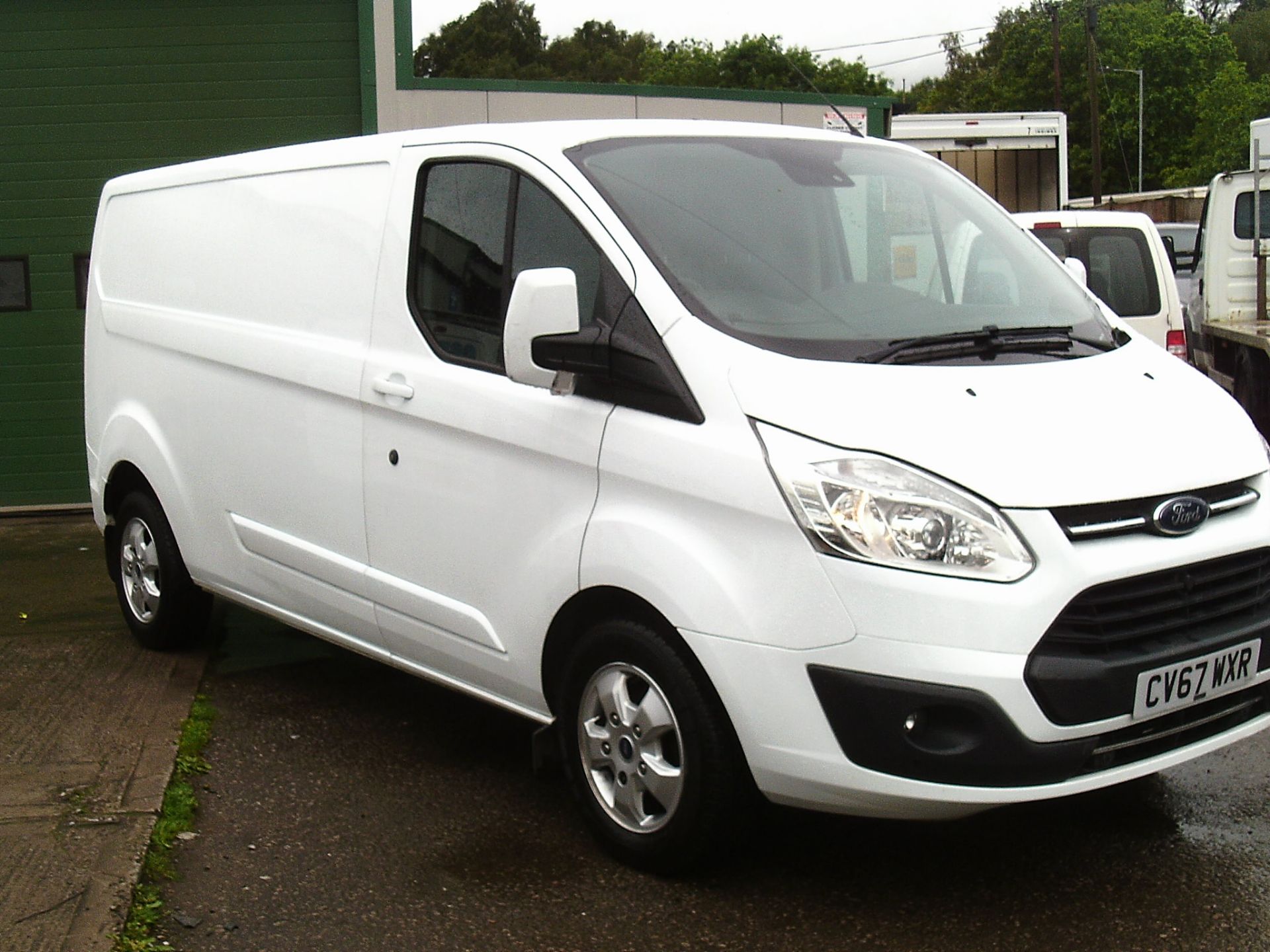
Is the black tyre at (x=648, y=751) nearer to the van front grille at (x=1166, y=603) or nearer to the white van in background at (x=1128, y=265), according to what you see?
the van front grille at (x=1166, y=603)

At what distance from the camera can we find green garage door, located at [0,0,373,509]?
34.8ft

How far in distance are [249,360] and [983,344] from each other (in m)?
2.52

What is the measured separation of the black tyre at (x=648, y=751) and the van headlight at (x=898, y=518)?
0.53 metres

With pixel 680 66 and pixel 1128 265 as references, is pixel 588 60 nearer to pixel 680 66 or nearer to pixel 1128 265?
pixel 680 66

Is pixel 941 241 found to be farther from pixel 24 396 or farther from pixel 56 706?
pixel 24 396

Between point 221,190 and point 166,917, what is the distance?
278cm

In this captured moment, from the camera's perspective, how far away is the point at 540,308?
379cm

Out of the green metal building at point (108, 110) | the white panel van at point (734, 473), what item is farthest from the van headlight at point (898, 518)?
the green metal building at point (108, 110)

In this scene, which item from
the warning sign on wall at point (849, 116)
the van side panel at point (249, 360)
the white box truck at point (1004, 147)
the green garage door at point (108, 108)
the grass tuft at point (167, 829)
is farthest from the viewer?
the white box truck at point (1004, 147)

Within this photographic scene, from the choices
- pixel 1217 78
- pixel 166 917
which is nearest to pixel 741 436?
pixel 166 917

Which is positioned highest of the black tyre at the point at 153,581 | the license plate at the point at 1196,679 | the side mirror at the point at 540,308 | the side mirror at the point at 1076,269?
the side mirror at the point at 1076,269

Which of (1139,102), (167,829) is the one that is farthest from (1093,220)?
(1139,102)

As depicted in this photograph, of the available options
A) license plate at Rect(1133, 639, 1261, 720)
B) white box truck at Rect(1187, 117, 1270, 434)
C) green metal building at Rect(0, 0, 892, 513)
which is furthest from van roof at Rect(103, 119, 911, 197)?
white box truck at Rect(1187, 117, 1270, 434)

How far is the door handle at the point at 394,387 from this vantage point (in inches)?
176
